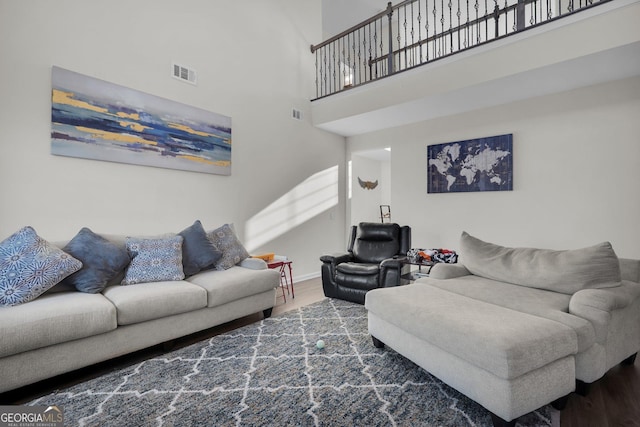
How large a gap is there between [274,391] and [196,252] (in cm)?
163

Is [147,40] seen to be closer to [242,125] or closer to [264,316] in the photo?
[242,125]

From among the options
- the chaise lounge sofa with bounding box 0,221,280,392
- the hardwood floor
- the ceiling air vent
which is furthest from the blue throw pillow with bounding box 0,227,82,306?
the ceiling air vent

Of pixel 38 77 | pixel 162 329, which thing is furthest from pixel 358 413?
pixel 38 77

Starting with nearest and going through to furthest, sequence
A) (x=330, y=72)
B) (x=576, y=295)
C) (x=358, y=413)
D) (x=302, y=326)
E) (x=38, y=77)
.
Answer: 1. (x=358, y=413)
2. (x=576, y=295)
3. (x=38, y=77)
4. (x=302, y=326)
5. (x=330, y=72)

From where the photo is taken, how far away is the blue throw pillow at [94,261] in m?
2.26

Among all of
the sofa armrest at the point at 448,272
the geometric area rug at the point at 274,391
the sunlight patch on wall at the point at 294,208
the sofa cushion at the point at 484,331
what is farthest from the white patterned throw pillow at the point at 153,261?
the sofa armrest at the point at 448,272

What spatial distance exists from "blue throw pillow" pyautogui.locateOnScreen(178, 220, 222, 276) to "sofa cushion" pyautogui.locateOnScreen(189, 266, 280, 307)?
0.28 feet

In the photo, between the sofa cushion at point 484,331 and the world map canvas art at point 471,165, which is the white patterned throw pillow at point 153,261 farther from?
the world map canvas art at point 471,165

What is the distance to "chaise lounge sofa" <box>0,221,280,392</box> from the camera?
1.70m

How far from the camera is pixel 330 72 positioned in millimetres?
5488

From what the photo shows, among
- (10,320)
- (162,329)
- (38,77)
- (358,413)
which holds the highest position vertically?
(38,77)

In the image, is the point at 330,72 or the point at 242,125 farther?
the point at 330,72

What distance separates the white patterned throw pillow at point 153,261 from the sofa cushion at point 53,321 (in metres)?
0.43

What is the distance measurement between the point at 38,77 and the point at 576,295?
429 cm
